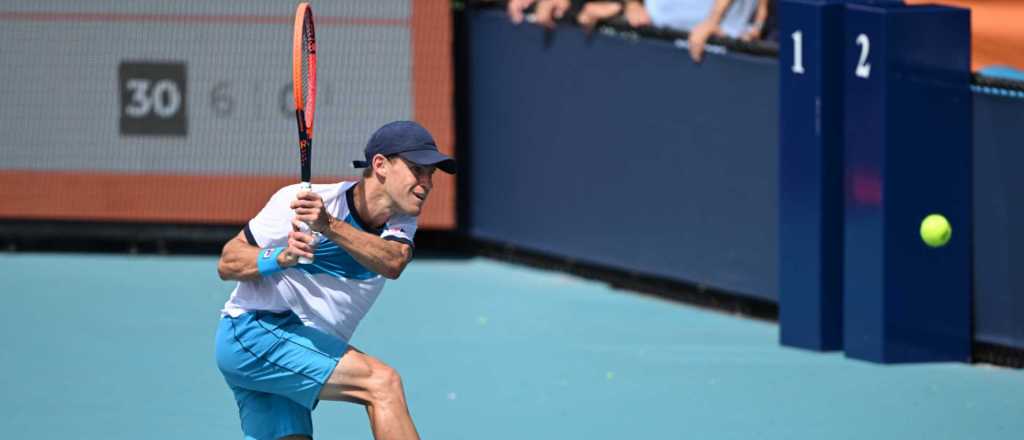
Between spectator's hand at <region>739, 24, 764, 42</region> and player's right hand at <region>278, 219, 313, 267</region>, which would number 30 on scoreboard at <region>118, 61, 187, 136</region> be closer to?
spectator's hand at <region>739, 24, 764, 42</region>

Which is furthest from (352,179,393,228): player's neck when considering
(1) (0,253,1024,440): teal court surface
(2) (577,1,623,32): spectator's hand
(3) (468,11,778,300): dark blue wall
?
(2) (577,1,623,32): spectator's hand

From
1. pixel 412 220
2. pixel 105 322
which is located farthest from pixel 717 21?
pixel 412 220

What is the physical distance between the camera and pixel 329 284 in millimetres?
6133

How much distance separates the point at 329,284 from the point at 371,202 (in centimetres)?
31

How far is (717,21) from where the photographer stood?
10531 mm

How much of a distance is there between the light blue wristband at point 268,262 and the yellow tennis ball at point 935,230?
4.14m

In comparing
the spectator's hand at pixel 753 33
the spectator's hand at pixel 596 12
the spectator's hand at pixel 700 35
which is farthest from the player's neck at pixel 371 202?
the spectator's hand at pixel 596 12

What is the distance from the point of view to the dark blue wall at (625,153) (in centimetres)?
1036

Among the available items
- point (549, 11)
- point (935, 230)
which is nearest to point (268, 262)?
point (935, 230)

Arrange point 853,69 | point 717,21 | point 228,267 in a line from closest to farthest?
point 228,267
point 853,69
point 717,21

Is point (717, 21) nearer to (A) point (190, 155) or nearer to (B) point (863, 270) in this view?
(B) point (863, 270)

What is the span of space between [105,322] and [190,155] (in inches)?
87.0

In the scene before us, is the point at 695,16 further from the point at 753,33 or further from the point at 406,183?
the point at 406,183

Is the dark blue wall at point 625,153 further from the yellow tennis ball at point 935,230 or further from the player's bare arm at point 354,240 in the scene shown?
the player's bare arm at point 354,240
